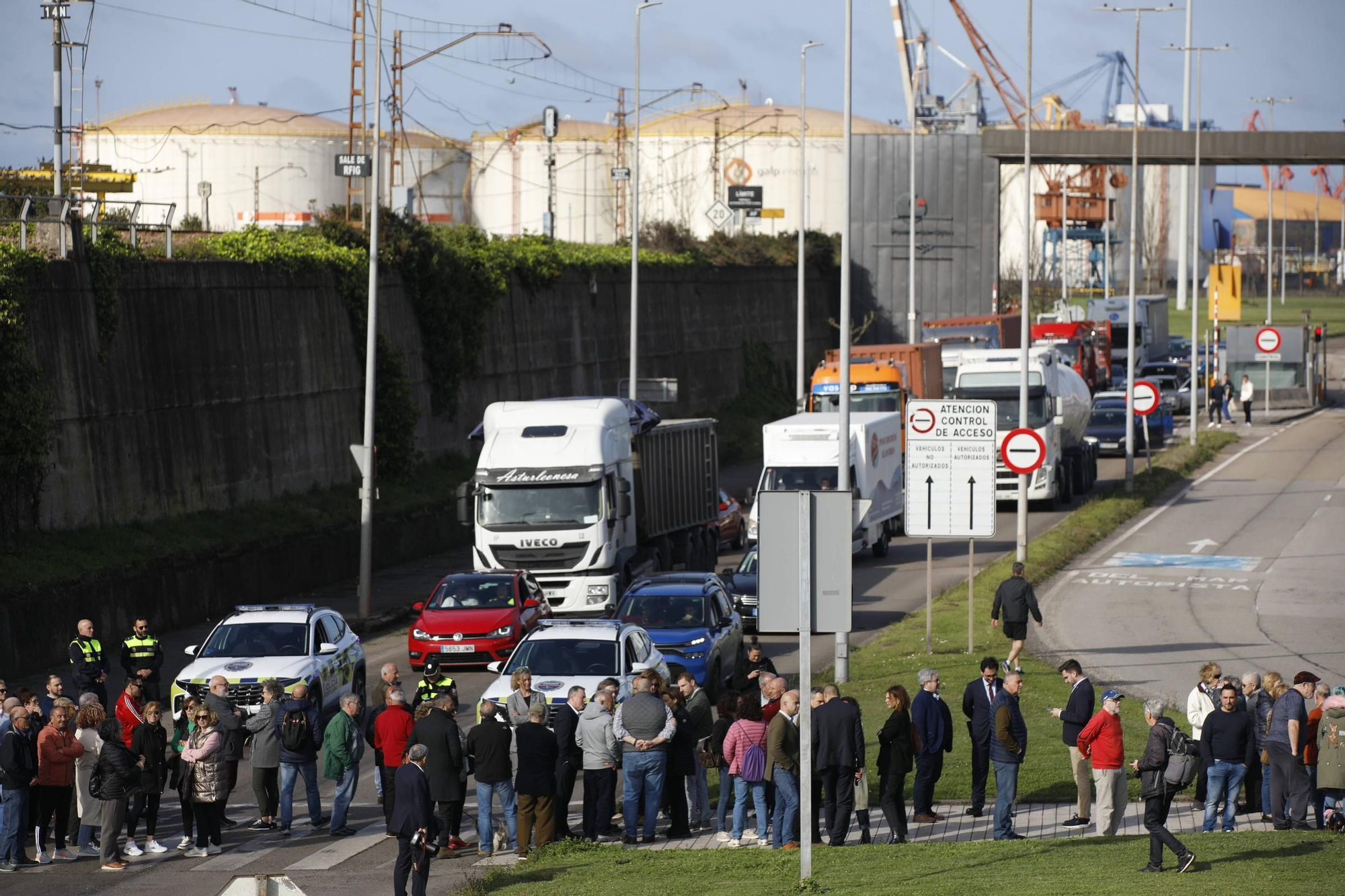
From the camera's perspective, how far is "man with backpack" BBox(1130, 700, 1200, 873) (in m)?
12.9

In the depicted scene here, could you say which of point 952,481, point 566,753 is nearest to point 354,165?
point 952,481

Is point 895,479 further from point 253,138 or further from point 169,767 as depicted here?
point 253,138

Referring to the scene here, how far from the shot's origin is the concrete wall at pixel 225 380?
2873 cm

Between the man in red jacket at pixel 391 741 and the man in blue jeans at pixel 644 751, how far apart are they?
180 cm

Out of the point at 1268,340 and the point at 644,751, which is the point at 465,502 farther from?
the point at 1268,340

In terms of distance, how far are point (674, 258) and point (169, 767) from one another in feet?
156

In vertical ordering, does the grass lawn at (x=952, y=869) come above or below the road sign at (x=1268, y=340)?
below

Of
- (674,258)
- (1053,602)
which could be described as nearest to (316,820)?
(1053,602)

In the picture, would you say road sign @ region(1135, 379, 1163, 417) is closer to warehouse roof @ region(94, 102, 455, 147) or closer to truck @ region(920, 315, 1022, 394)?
truck @ region(920, 315, 1022, 394)

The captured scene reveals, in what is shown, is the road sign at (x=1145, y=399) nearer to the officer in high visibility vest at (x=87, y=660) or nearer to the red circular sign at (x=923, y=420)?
the red circular sign at (x=923, y=420)

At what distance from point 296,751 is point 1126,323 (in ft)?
219

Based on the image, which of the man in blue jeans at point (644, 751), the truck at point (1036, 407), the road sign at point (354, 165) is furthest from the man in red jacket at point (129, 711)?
the truck at point (1036, 407)

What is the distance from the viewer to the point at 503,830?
51.0 feet

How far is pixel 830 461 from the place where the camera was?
3388 cm
